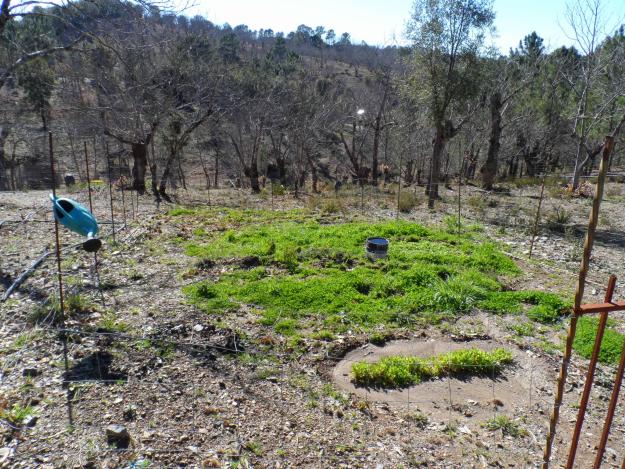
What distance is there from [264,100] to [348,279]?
13.9 m

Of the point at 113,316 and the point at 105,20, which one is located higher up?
the point at 105,20

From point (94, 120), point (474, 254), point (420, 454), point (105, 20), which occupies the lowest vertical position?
point (420, 454)

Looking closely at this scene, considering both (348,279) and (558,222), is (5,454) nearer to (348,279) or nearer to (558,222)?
(348,279)

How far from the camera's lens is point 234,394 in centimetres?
434

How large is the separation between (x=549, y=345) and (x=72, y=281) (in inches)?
260

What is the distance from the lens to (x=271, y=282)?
705 centimetres

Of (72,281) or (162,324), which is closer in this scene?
(162,324)

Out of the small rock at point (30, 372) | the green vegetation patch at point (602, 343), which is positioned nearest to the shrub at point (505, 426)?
the green vegetation patch at point (602, 343)

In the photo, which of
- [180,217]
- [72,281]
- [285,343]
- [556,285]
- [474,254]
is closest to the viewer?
[285,343]

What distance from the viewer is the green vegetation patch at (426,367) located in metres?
4.76

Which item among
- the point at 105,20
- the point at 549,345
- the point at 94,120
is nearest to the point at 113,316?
the point at 105,20

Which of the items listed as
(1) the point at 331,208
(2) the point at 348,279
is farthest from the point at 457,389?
(1) the point at 331,208

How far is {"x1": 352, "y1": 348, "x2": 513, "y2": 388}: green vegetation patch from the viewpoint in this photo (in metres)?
4.76

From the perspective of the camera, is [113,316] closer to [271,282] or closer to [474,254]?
[271,282]
